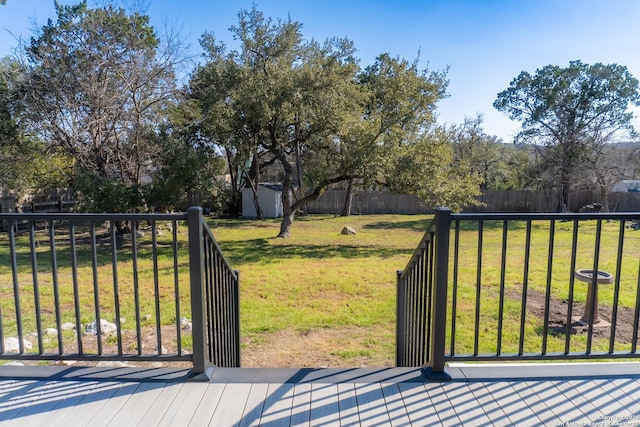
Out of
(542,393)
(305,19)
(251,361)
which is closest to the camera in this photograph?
(542,393)

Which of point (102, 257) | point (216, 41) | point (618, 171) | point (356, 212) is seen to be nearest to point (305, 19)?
point (216, 41)

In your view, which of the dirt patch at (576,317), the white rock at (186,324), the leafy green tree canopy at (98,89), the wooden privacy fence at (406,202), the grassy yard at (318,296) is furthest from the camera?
the wooden privacy fence at (406,202)

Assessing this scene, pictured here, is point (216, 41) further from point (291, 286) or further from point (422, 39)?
point (291, 286)

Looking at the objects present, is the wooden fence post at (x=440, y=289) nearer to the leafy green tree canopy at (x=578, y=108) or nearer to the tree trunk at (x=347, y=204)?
the tree trunk at (x=347, y=204)

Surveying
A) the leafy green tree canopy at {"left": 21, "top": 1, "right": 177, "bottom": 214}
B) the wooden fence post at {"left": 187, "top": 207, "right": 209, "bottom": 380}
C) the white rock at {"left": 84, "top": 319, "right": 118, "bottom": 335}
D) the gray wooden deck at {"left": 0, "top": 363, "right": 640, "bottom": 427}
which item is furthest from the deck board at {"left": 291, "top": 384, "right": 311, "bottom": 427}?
the leafy green tree canopy at {"left": 21, "top": 1, "right": 177, "bottom": 214}

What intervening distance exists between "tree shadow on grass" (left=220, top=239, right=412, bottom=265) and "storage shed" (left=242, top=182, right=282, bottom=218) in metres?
6.69

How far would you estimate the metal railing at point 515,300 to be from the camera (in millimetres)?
1950

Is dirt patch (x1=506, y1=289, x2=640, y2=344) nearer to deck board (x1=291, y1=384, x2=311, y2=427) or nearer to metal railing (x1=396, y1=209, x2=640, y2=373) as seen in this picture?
metal railing (x1=396, y1=209, x2=640, y2=373)

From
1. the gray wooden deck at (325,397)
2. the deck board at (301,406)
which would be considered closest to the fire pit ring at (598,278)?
the gray wooden deck at (325,397)

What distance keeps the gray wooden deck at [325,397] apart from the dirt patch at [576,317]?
1.75 metres

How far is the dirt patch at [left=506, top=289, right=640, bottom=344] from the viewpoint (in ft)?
→ 12.8

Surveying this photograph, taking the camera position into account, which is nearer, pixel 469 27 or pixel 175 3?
pixel 469 27

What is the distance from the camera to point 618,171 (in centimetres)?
1408

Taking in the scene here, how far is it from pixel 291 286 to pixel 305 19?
321 inches
